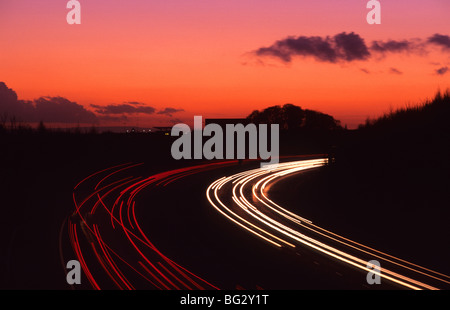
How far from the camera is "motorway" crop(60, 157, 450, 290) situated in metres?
13.7

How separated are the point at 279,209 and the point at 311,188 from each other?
964 centimetres

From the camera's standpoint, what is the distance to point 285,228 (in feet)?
67.5

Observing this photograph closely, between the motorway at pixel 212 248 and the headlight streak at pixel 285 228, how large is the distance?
0.13 ft

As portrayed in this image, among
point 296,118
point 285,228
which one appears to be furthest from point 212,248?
point 296,118

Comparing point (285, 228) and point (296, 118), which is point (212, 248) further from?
point (296, 118)

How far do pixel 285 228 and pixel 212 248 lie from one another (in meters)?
4.40

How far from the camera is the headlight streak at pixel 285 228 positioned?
14.2 meters

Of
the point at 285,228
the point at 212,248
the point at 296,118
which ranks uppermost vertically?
the point at 296,118

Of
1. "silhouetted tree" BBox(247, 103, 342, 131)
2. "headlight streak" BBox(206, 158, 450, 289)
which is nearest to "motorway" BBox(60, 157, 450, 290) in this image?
"headlight streak" BBox(206, 158, 450, 289)

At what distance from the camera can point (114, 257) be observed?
16.3 metres

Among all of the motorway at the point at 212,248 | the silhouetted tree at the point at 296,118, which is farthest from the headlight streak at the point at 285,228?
the silhouetted tree at the point at 296,118
